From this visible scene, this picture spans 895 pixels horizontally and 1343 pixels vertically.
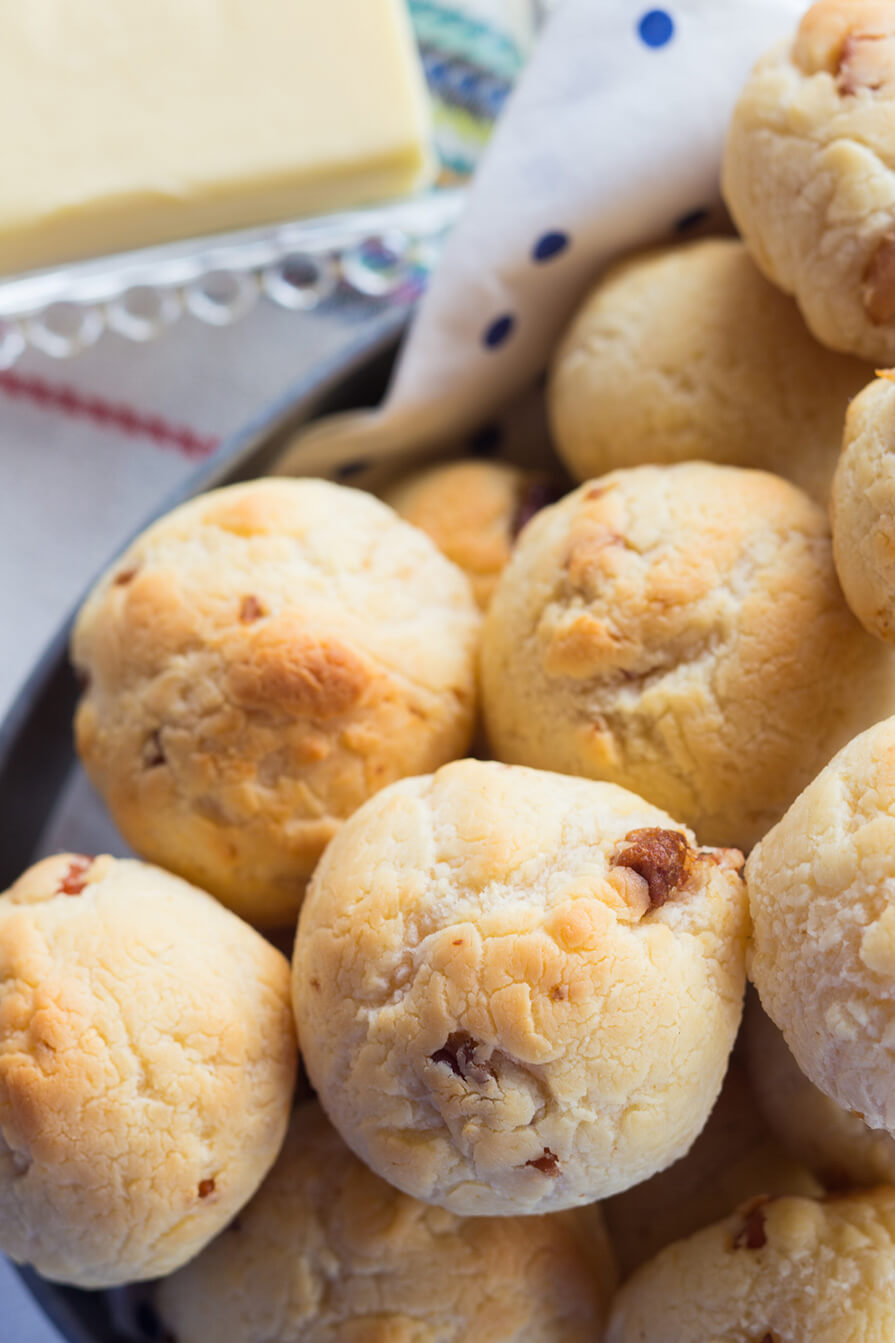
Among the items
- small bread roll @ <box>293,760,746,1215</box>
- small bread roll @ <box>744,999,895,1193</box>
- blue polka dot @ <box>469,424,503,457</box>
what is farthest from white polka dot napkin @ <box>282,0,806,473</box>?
small bread roll @ <box>744,999,895,1193</box>

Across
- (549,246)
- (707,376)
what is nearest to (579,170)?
(549,246)

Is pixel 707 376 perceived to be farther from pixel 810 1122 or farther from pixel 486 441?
pixel 810 1122

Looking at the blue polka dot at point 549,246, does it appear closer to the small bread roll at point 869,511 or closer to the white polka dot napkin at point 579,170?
the white polka dot napkin at point 579,170

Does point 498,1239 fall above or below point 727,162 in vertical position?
below

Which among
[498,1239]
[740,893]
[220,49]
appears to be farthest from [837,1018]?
[220,49]

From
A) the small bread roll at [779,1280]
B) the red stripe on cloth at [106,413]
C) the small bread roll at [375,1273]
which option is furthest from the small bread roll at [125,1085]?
the red stripe on cloth at [106,413]

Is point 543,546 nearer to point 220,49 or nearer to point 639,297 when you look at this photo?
point 639,297
